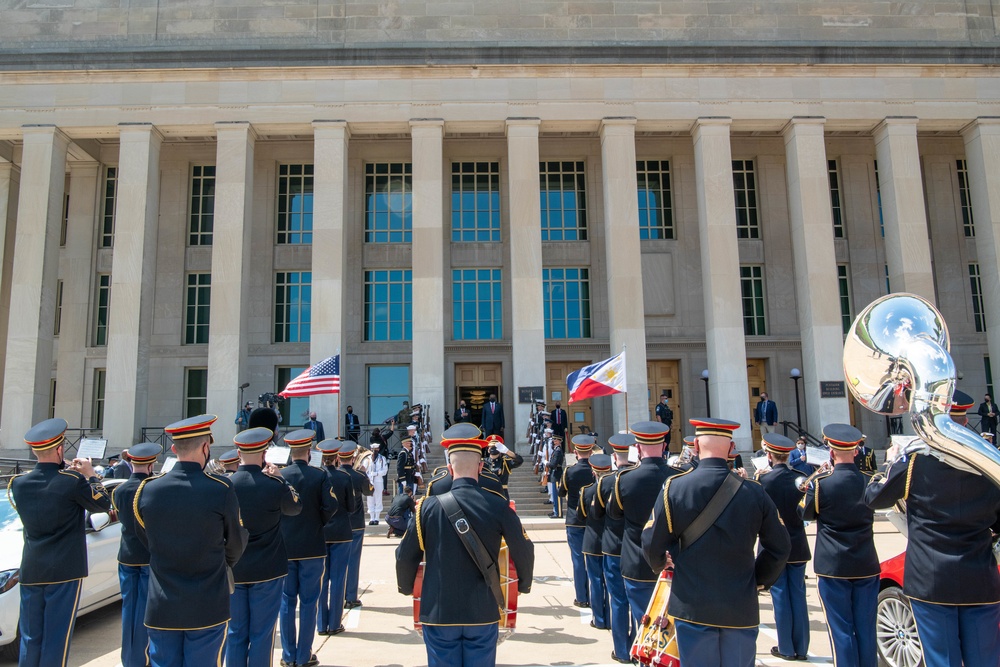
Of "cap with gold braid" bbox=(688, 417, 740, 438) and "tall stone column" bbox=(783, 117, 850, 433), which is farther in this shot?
"tall stone column" bbox=(783, 117, 850, 433)

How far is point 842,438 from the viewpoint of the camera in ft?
21.5

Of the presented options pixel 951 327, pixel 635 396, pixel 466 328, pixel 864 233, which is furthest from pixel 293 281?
pixel 951 327

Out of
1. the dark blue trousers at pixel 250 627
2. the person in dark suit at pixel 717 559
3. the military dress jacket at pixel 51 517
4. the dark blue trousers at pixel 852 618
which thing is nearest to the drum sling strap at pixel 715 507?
the person in dark suit at pixel 717 559

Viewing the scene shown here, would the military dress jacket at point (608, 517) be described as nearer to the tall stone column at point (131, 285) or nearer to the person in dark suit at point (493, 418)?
the person in dark suit at point (493, 418)

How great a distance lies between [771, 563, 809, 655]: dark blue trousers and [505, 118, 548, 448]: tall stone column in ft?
52.0

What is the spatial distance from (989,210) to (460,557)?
2682 cm

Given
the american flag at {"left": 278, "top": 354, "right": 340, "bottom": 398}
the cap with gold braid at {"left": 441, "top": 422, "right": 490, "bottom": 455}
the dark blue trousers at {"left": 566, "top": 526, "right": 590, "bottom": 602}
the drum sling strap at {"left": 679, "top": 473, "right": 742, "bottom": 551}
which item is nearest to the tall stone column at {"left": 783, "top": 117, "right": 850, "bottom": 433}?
the american flag at {"left": 278, "top": 354, "right": 340, "bottom": 398}

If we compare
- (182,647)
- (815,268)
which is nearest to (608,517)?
(182,647)

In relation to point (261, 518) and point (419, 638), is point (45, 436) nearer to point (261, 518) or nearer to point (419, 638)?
point (261, 518)

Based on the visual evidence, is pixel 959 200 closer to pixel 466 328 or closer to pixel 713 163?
pixel 713 163

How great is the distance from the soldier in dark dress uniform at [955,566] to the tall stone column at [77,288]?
92.1 feet

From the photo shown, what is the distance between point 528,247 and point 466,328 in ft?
16.3

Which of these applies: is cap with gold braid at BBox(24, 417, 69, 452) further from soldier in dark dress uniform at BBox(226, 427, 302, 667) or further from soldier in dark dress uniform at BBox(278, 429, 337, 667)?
soldier in dark dress uniform at BBox(278, 429, 337, 667)

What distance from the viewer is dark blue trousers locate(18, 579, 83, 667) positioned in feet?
20.3
